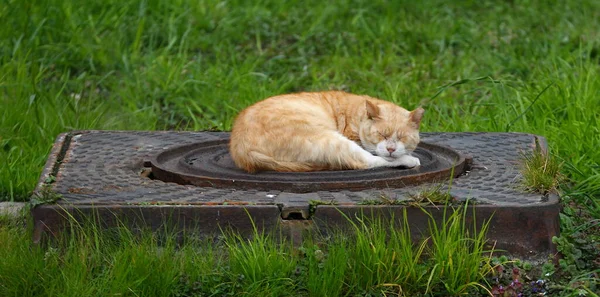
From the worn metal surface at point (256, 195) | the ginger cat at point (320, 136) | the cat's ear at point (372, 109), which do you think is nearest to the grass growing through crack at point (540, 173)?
the worn metal surface at point (256, 195)

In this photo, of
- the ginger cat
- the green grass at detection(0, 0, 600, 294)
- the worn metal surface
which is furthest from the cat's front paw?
the green grass at detection(0, 0, 600, 294)

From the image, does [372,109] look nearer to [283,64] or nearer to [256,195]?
[256,195]

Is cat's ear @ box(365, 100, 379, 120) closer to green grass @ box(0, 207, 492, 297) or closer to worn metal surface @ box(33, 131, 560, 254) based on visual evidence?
worn metal surface @ box(33, 131, 560, 254)

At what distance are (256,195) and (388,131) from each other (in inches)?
37.6

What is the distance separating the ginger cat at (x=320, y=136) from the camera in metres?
5.00

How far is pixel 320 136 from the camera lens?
5.02m

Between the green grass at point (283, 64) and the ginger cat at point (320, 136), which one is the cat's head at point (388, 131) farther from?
the green grass at point (283, 64)

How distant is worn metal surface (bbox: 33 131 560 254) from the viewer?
14.5 feet

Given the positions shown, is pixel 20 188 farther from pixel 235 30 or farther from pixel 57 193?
pixel 235 30

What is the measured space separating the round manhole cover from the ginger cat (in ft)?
0.27

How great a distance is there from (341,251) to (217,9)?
5.22m

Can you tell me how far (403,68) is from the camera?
27.0 feet

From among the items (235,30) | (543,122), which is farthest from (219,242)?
(235,30)

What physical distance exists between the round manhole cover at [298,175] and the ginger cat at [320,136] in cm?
8
